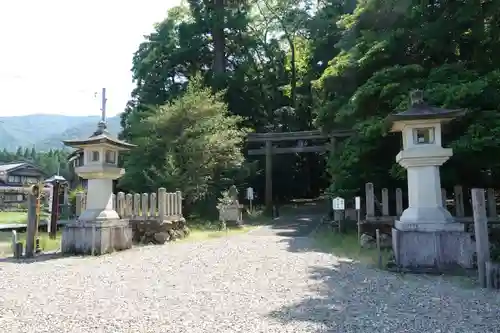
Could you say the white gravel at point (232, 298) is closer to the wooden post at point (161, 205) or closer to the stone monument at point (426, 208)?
the stone monument at point (426, 208)

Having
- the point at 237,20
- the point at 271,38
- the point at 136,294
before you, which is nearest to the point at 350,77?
the point at 136,294

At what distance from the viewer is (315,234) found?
12938 mm

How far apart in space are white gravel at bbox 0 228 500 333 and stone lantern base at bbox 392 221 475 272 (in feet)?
1.74

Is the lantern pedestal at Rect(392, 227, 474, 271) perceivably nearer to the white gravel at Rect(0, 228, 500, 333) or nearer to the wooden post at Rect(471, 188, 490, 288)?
the white gravel at Rect(0, 228, 500, 333)

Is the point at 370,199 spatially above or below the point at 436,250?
above

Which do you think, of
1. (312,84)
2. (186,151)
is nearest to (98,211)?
(186,151)

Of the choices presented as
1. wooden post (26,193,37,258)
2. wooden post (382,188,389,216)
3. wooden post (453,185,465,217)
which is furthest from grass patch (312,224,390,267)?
wooden post (26,193,37,258)

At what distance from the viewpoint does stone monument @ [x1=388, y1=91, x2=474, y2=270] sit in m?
6.91

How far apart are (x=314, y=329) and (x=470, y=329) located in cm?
155

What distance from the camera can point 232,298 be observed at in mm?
5227

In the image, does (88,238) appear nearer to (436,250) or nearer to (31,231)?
(31,231)

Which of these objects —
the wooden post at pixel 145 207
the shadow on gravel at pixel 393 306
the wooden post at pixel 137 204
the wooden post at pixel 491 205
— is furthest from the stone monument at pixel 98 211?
the wooden post at pixel 491 205

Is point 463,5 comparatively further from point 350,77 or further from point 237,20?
point 237,20

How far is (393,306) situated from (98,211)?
7.22m
